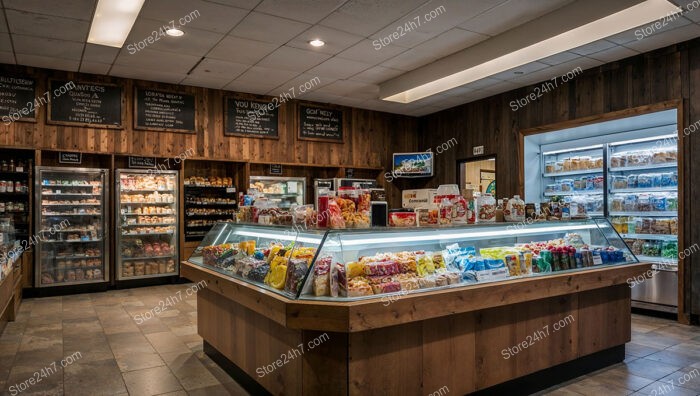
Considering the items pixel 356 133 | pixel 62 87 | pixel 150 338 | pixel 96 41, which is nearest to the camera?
pixel 150 338

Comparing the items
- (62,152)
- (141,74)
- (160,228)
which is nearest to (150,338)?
(160,228)

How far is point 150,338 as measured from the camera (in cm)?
443

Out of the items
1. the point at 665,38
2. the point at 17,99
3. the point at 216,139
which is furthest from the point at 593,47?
the point at 17,99

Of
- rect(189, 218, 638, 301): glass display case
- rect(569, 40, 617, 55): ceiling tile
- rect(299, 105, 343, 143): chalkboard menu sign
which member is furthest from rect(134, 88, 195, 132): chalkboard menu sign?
rect(569, 40, 617, 55): ceiling tile

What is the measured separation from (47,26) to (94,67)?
60.0 inches

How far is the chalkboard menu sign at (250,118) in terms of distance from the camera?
7.70m

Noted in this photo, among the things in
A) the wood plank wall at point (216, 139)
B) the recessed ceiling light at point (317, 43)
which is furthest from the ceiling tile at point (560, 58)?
the wood plank wall at point (216, 139)

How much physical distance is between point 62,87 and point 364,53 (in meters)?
4.35

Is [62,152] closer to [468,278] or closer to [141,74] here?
[141,74]

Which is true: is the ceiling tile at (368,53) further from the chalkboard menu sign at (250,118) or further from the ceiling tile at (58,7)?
the ceiling tile at (58,7)

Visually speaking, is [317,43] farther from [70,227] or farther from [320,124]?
[70,227]

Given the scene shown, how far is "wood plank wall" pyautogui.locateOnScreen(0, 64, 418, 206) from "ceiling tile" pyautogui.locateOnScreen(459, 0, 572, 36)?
13.3 ft

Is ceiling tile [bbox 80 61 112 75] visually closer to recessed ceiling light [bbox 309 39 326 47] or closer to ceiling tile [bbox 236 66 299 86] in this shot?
ceiling tile [bbox 236 66 299 86]

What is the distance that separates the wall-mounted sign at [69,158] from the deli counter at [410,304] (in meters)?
3.91
